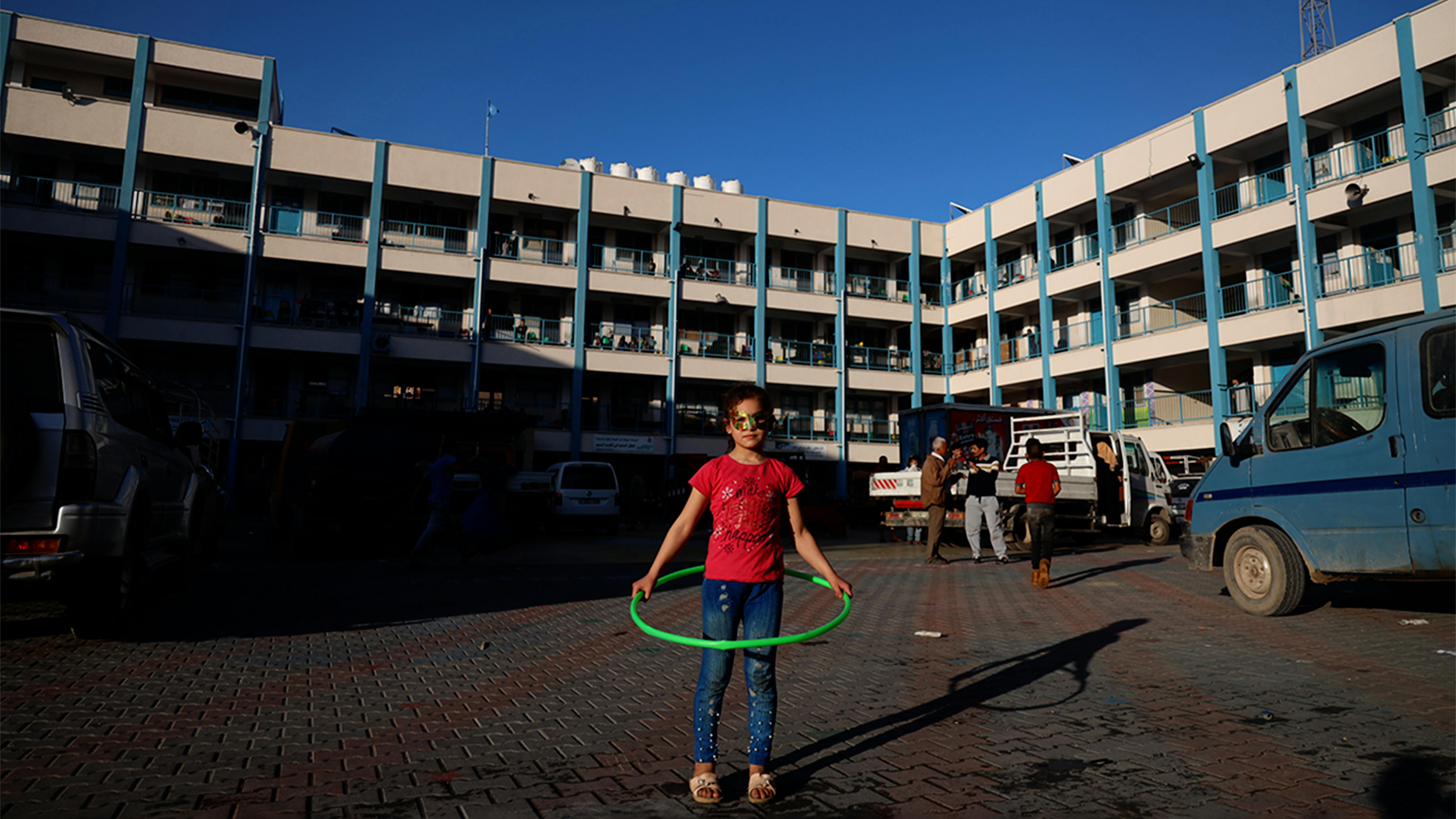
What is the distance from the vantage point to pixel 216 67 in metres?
31.9

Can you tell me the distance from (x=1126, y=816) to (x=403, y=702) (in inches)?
148

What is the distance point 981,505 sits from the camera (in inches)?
550

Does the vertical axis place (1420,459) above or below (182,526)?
above

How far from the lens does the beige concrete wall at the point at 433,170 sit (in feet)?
109

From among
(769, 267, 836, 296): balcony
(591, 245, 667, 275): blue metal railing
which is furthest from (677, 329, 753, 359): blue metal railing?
(769, 267, 836, 296): balcony

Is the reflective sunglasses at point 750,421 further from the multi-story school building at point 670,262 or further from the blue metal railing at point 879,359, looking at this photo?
the blue metal railing at point 879,359

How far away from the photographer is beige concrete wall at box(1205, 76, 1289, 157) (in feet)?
87.2

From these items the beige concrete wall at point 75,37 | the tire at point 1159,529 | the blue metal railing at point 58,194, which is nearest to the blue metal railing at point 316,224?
the blue metal railing at point 58,194

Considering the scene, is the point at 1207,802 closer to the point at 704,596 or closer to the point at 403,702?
the point at 704,596

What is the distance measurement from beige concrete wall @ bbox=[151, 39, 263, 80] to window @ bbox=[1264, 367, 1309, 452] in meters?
36.0

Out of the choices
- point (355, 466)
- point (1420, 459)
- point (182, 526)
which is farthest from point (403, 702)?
point (355, 466)

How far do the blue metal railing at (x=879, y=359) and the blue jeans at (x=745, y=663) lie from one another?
Result: 120 feet

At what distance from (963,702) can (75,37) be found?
3831 cm

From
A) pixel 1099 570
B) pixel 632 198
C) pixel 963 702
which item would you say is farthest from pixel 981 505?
pixel 632 198
